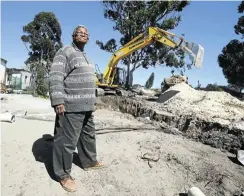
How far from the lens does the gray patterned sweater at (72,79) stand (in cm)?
324

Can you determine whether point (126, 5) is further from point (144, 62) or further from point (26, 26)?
point (26, 26)

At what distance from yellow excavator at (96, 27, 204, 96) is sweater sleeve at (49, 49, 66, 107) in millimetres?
8142

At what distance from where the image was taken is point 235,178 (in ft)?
13.1

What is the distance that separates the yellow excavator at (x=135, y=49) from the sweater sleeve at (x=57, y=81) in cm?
814

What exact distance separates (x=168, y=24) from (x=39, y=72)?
12267 mm

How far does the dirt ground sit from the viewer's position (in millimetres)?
3391

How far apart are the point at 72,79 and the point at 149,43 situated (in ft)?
33.6

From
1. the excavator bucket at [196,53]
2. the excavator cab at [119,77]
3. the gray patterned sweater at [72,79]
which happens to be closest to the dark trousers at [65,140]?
the gray patterned sweater at [72,79]

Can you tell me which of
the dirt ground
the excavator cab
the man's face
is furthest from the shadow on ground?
the excavator cab

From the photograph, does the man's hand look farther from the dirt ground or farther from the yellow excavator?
the yellow excavator

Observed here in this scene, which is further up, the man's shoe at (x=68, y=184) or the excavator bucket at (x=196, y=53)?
the excavator bucket at (x=196, y=53)

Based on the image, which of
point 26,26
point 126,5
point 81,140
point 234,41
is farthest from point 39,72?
point 26,26

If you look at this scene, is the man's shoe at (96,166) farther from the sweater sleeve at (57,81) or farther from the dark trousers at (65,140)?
the sweater sleeve at (57,81)

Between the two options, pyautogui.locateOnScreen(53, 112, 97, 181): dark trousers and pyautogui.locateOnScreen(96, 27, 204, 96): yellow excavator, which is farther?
pyautogui.locateOnScreen(96, 27, 204, 96): yellow excavator
